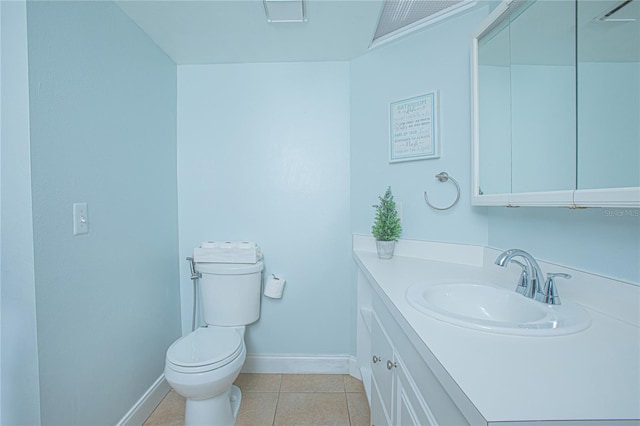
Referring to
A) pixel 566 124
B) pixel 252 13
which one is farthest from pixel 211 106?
pixel 566 124

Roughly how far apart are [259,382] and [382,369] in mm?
1125

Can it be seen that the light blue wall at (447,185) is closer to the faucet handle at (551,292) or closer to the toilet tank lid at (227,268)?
the faucet handle at (551,292)

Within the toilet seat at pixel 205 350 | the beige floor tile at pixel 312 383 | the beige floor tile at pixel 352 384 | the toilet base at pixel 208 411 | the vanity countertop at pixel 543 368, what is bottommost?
the beige floor tile at pixel 352 384

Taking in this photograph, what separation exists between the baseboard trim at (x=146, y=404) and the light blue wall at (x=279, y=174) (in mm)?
585

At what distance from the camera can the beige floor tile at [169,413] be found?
1481mm

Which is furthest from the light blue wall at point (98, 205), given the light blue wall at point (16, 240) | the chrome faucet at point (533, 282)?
the chrome faucet at point (533, 282)

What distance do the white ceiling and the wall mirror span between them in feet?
2.10

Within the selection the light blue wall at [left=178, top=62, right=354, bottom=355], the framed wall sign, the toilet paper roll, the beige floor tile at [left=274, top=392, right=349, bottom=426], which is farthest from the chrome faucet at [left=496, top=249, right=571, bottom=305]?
the toilet paper roll

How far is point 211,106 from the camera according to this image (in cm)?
185

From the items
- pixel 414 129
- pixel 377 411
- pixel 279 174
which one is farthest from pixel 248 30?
pixel 377 411

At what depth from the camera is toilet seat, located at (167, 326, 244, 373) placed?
1.24 m

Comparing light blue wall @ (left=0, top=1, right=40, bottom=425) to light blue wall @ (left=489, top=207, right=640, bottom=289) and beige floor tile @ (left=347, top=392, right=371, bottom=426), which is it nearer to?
beige floor tile @ (left=347, top=392, right=371, bottom=426)

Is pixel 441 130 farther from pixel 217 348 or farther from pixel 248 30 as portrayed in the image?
pixel 217 348

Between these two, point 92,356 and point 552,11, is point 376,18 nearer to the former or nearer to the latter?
point 552,11
